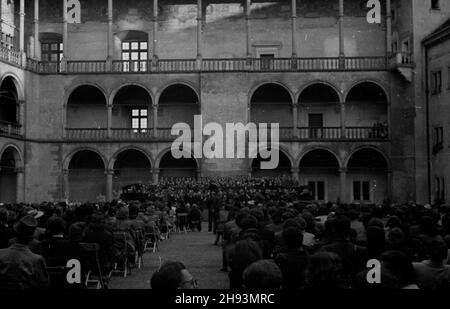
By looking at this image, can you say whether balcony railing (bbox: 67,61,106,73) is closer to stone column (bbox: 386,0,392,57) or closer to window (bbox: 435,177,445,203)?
stone column (bbox: 386,0,392,57)

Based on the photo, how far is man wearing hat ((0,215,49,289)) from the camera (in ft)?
23.2

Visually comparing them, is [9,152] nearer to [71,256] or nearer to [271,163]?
[271,163]

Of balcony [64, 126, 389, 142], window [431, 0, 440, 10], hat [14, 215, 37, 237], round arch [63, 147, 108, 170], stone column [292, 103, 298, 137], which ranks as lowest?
hat [14, 215, 37, 237]

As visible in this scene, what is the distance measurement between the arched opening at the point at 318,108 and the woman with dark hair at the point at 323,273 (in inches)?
1434

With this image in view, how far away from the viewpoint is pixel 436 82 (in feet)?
123

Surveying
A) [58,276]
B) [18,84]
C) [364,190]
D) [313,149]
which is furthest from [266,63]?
[58,276]

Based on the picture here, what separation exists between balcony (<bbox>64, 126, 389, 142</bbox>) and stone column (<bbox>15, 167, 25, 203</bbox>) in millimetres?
3643

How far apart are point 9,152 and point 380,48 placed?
80.9 feet

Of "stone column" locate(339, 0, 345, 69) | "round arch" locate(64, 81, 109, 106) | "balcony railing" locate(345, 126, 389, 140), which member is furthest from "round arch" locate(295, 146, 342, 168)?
"round arch" locate(64, 81, 109, 106)

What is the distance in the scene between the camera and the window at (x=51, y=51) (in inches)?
1747

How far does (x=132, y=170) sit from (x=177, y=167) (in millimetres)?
3018

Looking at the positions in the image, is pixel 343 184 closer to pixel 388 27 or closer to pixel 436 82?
pixel 436 82

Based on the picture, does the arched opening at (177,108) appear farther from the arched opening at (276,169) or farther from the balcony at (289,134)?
the arched opening at (276,169)
